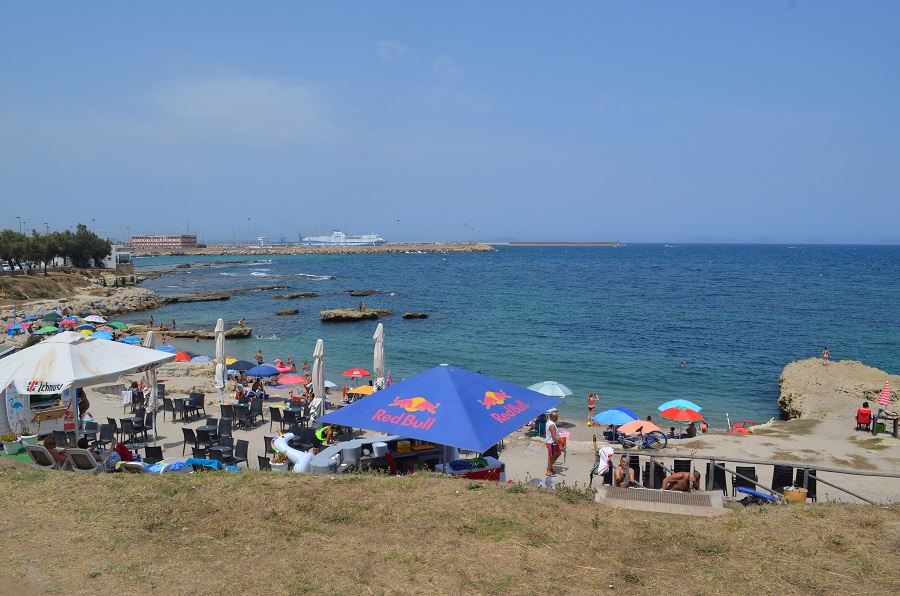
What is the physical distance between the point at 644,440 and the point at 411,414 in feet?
29.8

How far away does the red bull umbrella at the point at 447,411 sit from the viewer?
28.6ft

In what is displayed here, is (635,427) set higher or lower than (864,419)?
higher

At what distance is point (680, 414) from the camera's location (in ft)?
55.8

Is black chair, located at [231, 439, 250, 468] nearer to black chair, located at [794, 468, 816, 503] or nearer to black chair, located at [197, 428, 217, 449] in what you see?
black chair, located at [197, 428, 217, 449]

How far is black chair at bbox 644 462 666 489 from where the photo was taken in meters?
9.76

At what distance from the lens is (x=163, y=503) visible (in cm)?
735

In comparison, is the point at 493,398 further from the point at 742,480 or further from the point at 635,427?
the point at 635,427

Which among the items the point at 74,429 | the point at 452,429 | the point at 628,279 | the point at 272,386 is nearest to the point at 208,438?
the point at 74,429

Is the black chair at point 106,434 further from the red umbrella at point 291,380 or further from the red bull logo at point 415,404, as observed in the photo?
the red bull logo at point 415,404

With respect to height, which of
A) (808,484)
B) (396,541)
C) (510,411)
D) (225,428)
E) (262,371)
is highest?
(510,411)

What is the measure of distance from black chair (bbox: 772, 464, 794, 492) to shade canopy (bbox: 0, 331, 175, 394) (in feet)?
37.8

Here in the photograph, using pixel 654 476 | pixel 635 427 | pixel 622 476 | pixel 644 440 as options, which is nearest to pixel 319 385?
pixel 635 427

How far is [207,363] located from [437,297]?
38.1m

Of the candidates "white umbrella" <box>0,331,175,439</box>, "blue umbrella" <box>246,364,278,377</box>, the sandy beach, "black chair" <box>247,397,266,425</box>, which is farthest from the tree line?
"white umbrella" <box>0,331,175,439</box>
